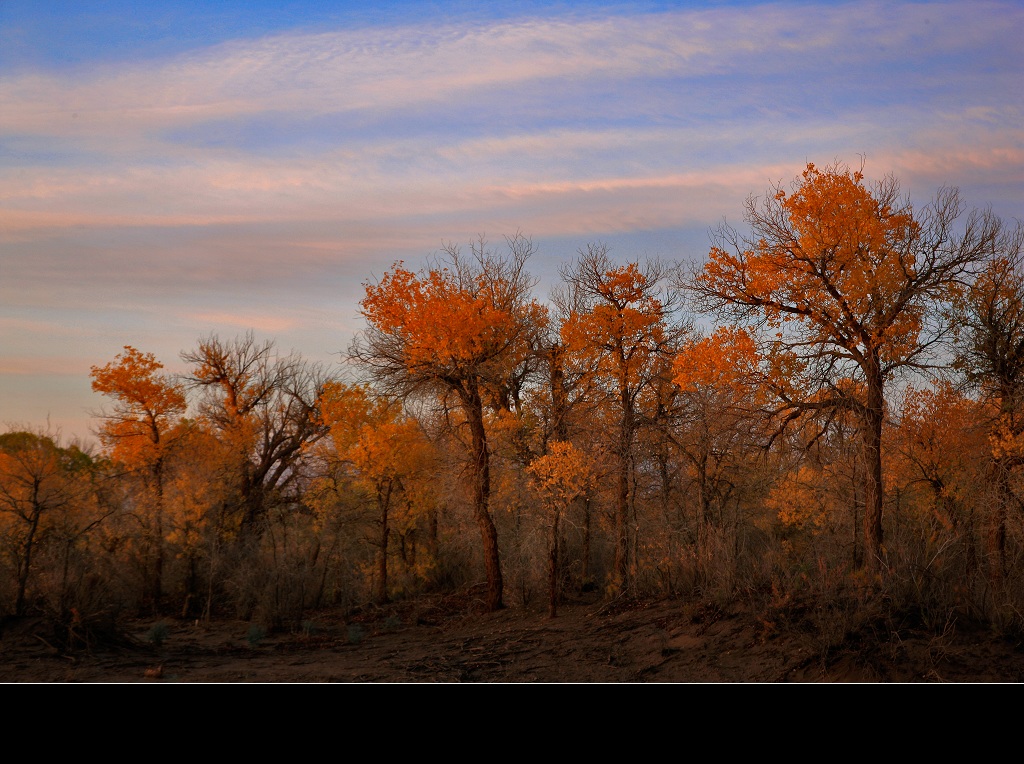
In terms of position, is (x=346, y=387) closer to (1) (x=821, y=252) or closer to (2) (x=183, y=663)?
(2) (x=183, y=663)

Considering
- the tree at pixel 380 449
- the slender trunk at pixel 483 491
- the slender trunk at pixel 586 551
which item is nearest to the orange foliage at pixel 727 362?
the slender trunk at pixel 483 491

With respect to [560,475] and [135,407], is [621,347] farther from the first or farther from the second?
[135,407]

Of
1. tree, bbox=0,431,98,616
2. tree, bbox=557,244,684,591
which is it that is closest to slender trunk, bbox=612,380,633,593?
tree, bbox=557,244,684,591

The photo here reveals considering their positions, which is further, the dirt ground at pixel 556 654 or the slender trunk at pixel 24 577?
the slender trunk at pixel 24 577

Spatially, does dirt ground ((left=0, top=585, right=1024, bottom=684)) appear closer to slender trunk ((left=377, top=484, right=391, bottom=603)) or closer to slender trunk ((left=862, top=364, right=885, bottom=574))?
slender trunk ((left=862, top=364, right=885, bottom=574))

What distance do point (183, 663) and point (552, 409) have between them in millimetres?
12257

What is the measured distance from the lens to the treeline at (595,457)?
53.8 feet

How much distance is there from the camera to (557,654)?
17016 millimetres

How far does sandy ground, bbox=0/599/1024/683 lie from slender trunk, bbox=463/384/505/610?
2.22 meters

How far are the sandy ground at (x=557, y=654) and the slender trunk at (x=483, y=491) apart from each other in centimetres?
222

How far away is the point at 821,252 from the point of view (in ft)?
53.8

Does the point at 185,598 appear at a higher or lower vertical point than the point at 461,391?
lower

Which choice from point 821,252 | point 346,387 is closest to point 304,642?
point 346,387

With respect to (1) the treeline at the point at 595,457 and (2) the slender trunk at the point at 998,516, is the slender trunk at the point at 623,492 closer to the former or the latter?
(1) the treeline at the point at 595,457
